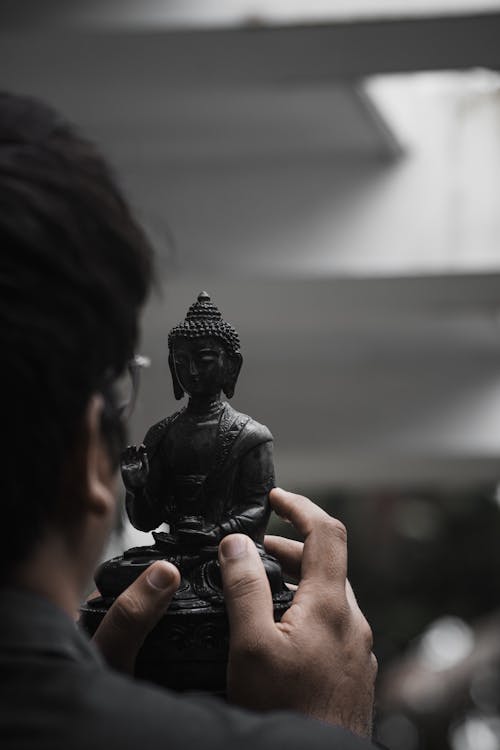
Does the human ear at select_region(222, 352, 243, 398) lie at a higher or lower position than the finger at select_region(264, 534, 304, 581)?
higher

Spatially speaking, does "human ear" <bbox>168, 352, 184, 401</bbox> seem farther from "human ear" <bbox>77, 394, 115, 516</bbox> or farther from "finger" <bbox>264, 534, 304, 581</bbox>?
"human ear" <bbox>77, 394, 115, 516</bbox>

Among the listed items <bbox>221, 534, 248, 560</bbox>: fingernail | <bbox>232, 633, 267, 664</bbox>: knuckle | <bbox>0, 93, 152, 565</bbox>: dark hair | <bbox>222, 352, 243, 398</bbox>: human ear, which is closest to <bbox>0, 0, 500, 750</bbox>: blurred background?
<bbox>0, 93, 152, 565</bbox>: dark hair

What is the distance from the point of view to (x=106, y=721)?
1.02 m

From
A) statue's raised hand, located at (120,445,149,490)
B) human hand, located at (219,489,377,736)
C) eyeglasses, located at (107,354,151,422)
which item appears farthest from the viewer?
statue's raised hand, located at (120,445,149,490)

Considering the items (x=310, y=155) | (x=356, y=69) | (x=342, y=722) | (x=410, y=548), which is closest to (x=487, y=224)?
(x=310, y=155)

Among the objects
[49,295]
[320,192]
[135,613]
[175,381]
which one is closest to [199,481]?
[175,381]

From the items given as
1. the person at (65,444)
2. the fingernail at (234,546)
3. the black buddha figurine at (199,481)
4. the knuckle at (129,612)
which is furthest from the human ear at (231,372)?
the person at (65,444)

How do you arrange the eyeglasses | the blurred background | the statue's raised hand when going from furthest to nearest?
the blurred background, the statue's raised hand, the eyeglasses

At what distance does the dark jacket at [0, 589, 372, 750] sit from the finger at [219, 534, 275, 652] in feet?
1.76

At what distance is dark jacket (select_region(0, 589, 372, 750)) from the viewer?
1015mm

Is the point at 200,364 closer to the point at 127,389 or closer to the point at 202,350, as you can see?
the point at 202,350

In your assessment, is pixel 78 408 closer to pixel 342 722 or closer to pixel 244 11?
pixel 342 722

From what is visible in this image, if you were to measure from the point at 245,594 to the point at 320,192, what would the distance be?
2991mm

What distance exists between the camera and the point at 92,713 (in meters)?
1.02
